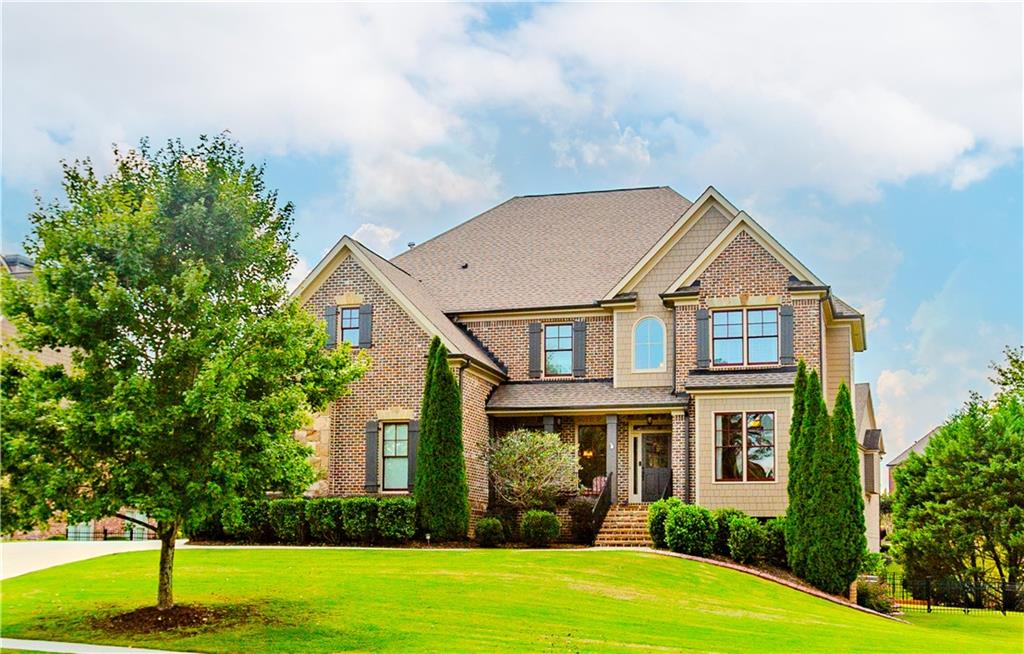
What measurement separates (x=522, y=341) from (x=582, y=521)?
20.6 feet

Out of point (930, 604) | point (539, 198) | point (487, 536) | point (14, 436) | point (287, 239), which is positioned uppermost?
point (539, 198)

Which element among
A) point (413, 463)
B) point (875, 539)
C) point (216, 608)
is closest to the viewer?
point (216, 608)

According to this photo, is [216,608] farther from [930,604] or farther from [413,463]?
[930,604]

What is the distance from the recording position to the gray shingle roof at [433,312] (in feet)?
105

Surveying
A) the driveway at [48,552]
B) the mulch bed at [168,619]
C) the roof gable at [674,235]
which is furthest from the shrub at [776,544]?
the driveway at [48,552]

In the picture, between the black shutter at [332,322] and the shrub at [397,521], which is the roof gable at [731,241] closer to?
the black shutter at [332,322]

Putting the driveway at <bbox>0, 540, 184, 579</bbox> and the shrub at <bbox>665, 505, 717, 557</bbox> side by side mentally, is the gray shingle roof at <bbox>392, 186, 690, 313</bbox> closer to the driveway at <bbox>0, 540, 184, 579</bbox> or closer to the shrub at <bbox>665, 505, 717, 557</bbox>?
the shrub at <bbox>665, 505, 717, 557</bbox>

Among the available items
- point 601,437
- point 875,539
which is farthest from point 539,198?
point 875,539

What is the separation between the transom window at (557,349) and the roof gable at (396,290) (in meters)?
1.53

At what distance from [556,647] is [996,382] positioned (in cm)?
4389

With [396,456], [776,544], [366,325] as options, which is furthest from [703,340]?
[366,325]

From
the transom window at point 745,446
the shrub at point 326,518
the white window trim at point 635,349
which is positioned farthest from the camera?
the white window trim at point 635,349

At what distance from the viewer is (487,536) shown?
93.8 feet

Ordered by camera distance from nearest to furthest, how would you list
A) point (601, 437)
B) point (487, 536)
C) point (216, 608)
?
point (216, 608) → point (487, 536) → point (601, 437)
